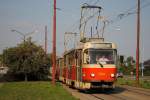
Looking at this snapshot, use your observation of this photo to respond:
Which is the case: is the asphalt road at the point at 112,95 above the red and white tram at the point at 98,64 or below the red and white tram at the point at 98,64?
below

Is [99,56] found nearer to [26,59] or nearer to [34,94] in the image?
[34,94]

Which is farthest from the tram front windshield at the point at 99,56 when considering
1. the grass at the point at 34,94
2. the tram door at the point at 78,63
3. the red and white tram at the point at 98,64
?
the grass at the point at 34,94

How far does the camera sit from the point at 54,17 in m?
39.3

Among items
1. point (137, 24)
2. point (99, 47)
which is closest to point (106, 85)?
point (99, 47)

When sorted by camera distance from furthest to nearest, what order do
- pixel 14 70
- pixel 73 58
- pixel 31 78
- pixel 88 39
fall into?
pixel 31 78 < pixel 14 70 < pixel 73 58 < pixel 88 39

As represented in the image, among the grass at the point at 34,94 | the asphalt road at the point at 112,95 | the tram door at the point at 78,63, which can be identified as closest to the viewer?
the grass at the point at 34,94

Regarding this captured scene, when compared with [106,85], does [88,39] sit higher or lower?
higher

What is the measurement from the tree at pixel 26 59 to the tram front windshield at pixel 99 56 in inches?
1203

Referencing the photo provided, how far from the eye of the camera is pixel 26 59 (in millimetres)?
58094

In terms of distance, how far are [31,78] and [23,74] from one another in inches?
139

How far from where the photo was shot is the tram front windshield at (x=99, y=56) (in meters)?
27.8

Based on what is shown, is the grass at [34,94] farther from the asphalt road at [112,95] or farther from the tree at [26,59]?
the tree at [26,59]

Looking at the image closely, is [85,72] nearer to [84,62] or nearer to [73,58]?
[84,62]

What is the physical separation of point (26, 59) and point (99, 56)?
31446 millimetres
